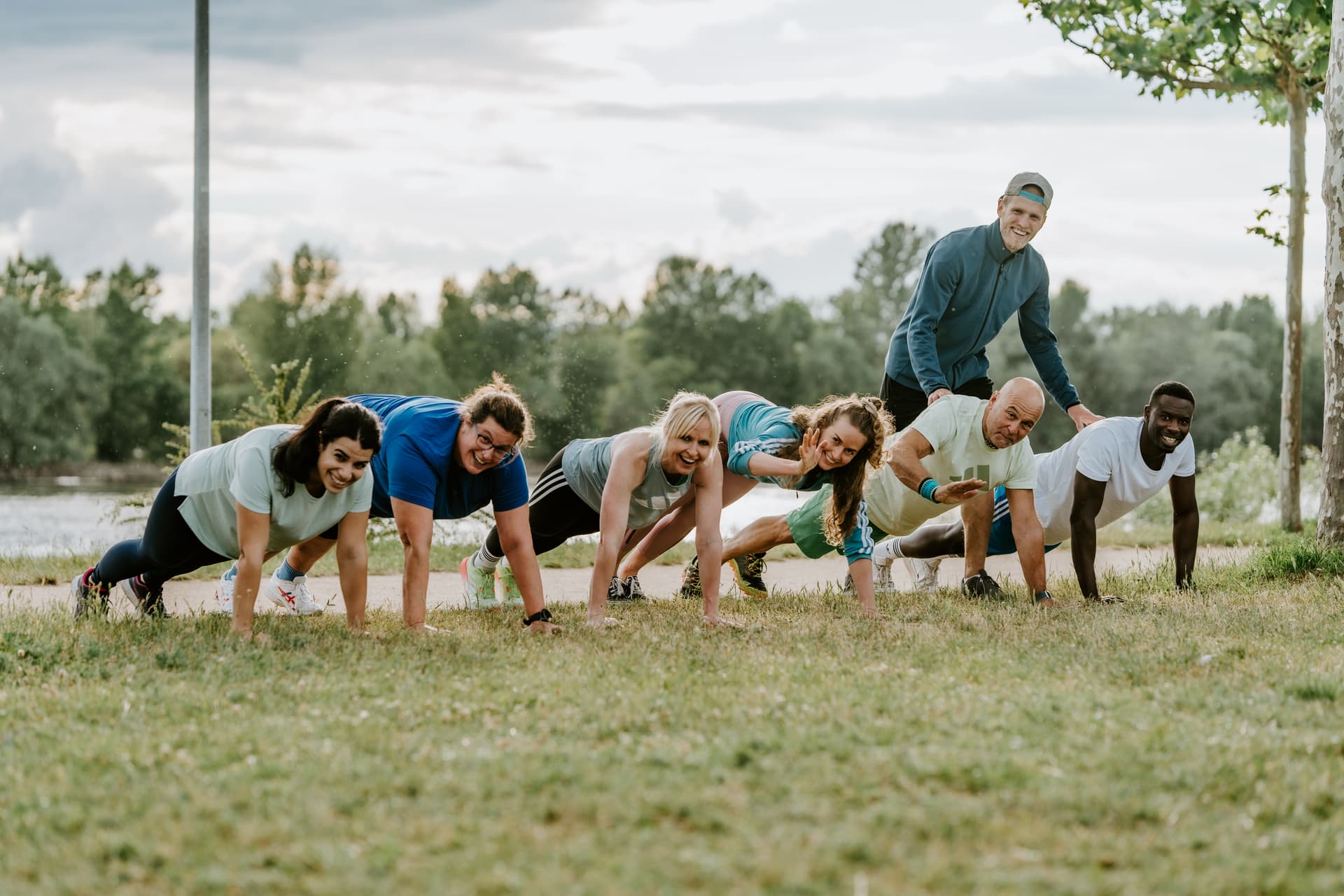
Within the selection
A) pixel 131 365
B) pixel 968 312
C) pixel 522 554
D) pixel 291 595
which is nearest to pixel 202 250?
pixel 291 595

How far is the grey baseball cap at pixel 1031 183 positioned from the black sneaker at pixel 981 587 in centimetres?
232

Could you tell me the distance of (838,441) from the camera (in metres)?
6.47

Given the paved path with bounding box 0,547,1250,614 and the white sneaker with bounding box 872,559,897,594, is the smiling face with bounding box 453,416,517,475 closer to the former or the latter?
the paved path with bounding box 0,547,1250,614

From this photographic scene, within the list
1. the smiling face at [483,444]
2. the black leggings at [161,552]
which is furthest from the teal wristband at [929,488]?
the black leggings at [161,552]

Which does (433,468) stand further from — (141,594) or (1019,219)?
(1019,219)

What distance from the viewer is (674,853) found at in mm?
3176

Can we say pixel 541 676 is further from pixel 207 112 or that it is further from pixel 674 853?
pixel 207 112

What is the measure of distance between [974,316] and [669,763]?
4794 mm

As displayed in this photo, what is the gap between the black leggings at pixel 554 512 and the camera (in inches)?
288

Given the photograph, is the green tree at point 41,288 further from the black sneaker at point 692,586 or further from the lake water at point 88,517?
the black sneaker at point 692,586

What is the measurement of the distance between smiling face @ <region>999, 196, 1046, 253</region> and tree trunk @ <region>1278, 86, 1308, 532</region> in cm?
520

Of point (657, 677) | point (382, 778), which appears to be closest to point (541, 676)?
point (657, 677)

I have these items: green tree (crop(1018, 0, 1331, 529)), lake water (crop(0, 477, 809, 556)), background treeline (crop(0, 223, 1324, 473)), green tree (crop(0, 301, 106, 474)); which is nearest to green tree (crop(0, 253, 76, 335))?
background treeline (crop(0, 223, 1324, 473))

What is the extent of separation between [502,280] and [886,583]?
153 ft
